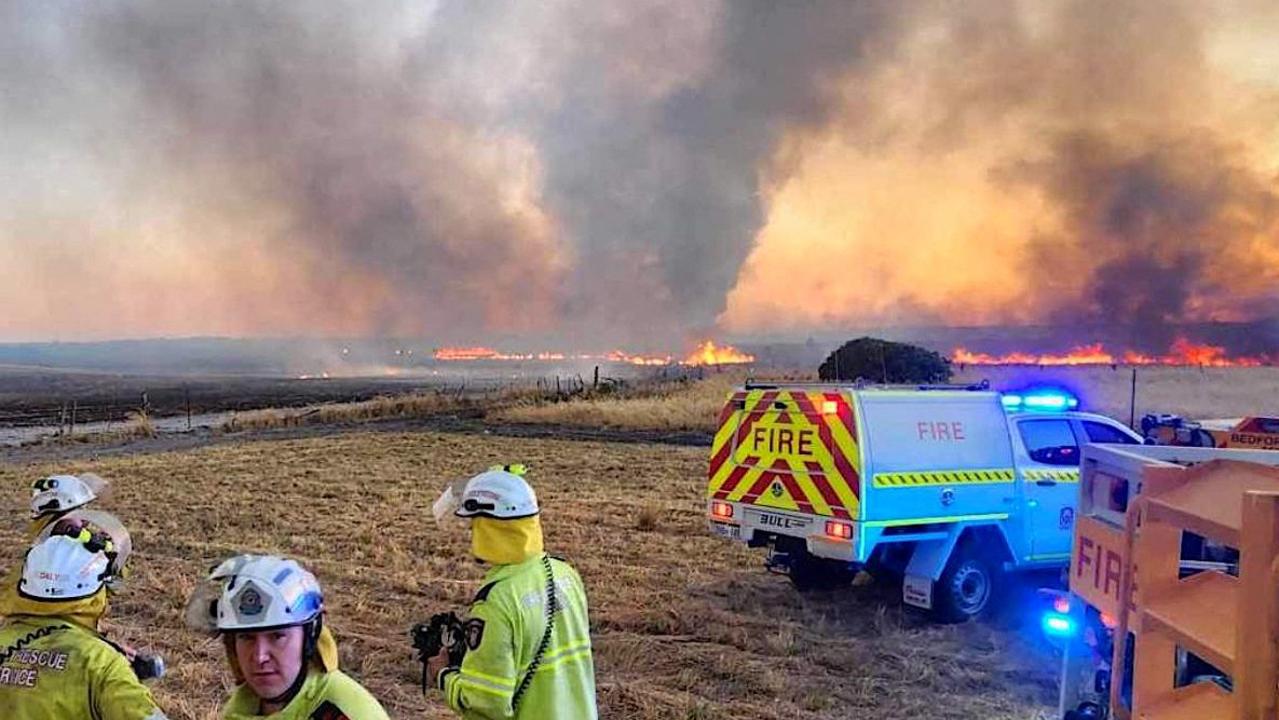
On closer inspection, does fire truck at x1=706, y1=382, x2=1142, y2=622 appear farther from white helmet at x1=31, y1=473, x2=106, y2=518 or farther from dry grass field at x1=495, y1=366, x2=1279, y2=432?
dry grass field at x1=495, y1=366, x2=1279, y2=432

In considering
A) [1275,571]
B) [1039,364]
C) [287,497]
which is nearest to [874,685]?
[1275,571]

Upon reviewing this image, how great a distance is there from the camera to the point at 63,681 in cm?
312

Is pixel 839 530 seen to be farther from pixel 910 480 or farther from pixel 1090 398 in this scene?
pixel 1090 398

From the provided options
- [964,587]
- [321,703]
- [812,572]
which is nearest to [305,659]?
[321,703]

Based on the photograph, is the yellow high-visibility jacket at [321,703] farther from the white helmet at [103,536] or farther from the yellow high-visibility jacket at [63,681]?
the white helmet at [103,536]

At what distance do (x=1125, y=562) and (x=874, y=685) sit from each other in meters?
4.21

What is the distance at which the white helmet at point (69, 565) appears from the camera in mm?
3184

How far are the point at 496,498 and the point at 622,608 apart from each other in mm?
5737

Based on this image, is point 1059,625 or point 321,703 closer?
point 321,703

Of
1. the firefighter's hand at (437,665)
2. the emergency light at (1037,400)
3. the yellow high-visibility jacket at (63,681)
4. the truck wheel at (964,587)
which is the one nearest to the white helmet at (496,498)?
the firefighter's hand at (437,665)

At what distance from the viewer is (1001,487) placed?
9.20 metres

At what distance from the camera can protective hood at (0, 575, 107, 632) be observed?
319 cm

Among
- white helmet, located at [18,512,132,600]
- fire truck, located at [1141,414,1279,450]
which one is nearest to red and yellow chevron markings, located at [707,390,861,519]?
fire truck, located at [1141,414,1279,450]

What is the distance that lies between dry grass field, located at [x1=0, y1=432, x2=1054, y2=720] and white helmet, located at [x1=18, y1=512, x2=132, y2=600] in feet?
11.4
